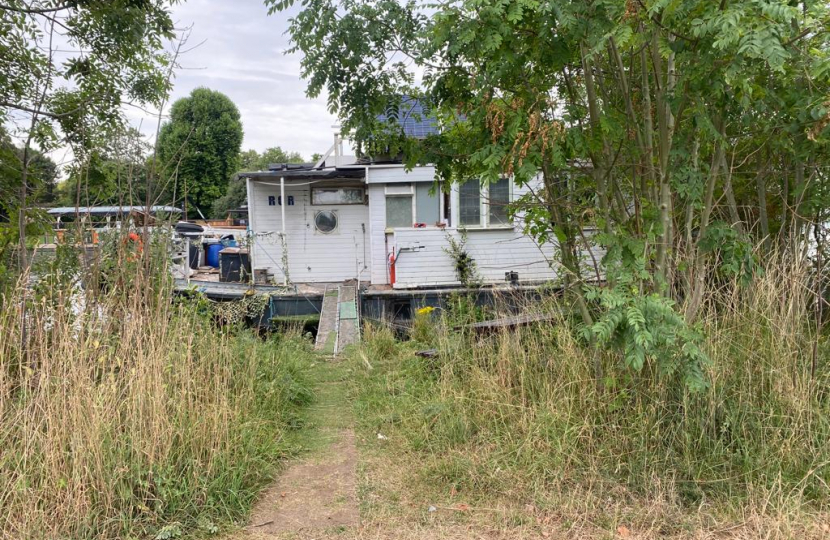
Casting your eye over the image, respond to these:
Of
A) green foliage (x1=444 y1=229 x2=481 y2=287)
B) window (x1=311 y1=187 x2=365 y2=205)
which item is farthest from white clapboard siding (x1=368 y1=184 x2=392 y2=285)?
green foliage (x1=444 y1=229 x2=481 y2=287)

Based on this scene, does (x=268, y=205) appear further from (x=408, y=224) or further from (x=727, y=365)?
(x=727, y=365)

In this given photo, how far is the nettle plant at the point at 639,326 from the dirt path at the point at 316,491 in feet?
6.02

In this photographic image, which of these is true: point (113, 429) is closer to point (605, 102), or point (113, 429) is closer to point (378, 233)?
point (605, 102)

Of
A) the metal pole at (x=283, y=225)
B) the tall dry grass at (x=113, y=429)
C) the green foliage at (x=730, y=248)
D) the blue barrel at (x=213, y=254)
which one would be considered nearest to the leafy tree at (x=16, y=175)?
the tall dry grass at (x=113, y=429)

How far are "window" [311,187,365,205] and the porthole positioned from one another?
27 centimetres

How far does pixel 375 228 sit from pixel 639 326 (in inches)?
382

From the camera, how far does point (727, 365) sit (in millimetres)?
3598

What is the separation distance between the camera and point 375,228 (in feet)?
40.4

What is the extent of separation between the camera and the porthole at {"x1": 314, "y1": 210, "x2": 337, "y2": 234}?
44.1ft

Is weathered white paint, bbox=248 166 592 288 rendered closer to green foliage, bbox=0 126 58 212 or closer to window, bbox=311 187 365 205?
window, bbox=311 187 365 205

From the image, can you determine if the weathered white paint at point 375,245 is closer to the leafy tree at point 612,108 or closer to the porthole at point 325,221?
the porthole at point 325,221

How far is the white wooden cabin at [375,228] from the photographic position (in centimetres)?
1150

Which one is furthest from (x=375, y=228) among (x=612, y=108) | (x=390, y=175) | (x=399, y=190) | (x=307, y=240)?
(x=612, y=108)

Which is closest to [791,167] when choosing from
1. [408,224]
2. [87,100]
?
[87,100]
